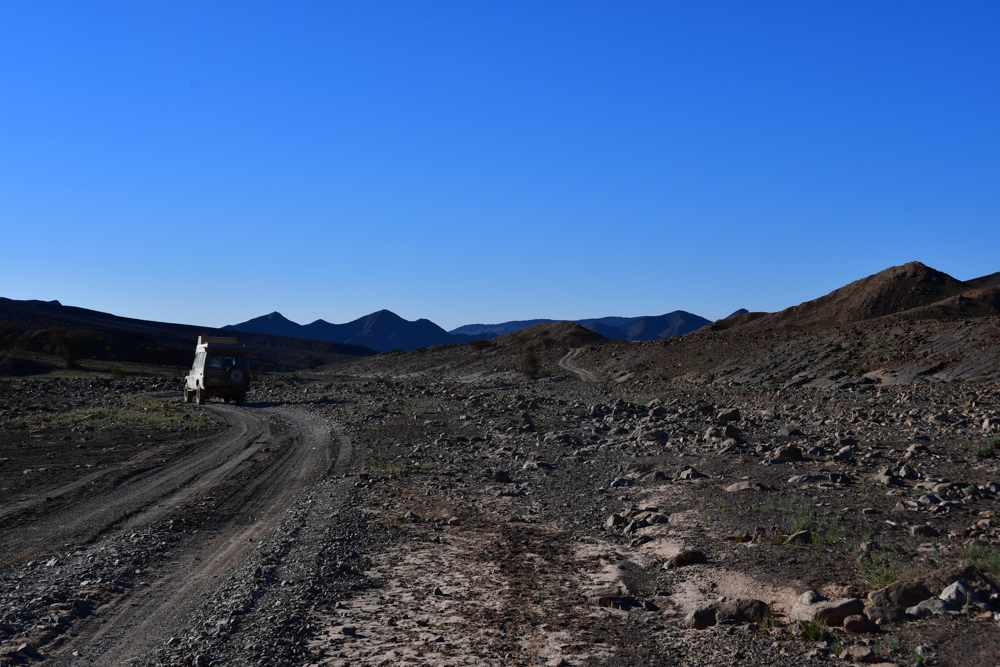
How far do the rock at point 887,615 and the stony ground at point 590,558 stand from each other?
2 cm

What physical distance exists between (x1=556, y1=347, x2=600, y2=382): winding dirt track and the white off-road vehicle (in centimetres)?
2829

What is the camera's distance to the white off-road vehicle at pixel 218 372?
3797 centimetres

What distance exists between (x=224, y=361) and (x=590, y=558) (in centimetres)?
3290

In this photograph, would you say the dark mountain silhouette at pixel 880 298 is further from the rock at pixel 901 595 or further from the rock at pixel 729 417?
the rock at pixel 901 595

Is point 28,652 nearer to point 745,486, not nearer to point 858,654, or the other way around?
point 858,654

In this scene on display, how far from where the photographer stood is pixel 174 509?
12.6 meters

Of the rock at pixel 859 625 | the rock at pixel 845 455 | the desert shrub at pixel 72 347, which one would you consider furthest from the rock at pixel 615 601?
the desert shrub at pixel 72 347

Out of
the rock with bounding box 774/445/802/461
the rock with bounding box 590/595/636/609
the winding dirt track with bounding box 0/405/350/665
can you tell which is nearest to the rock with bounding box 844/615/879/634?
the rock with bounding box 590/595/636/609

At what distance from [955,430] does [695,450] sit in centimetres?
615

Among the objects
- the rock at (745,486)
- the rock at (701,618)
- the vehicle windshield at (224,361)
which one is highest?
the vehicle windshield at (224,361)

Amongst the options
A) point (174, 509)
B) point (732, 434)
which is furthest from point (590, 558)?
point (732, 434)

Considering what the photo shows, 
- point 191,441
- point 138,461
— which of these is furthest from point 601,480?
point 191,441

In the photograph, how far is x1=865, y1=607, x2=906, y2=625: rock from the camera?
610 cm

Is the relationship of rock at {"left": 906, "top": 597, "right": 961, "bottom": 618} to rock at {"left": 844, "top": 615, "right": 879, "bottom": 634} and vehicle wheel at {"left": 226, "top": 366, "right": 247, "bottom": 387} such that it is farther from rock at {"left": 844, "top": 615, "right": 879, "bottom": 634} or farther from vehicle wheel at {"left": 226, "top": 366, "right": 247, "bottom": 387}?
vehicle wheel at {"left": 226, "top": 366, "right": 247, "bottom": 387}
